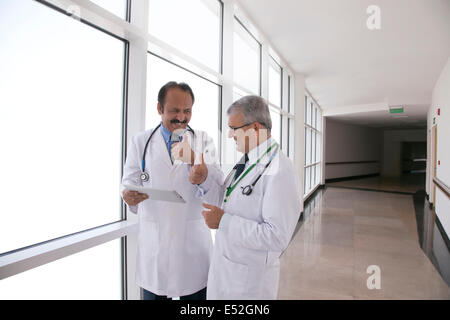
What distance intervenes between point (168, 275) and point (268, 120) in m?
0.95

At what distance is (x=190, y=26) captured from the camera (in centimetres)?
266

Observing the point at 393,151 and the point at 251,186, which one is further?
the point at 393,151

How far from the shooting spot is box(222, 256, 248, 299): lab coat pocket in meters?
1.25

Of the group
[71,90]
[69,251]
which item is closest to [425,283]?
[69,251]

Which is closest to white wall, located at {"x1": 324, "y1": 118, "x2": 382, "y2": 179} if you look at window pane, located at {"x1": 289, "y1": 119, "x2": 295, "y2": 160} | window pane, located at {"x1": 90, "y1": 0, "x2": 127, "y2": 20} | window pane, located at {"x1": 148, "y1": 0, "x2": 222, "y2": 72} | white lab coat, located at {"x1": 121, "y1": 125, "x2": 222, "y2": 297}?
window pane, located at {"x1": 289, "y1": 119, "x2": 295, "y2": 160}

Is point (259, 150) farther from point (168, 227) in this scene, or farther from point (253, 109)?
point (168, 227)

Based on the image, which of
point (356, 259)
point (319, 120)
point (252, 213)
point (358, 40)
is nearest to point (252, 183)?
point (252, 213)

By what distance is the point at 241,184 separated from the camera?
1.30m

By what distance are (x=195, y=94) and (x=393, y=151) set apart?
61.6ft

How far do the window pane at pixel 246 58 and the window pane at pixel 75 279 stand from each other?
2588 mm

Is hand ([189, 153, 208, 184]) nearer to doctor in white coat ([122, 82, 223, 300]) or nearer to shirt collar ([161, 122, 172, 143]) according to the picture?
doctor in white coat ([122, 82, 223, 300])

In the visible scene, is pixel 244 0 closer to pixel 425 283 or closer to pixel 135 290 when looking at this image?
pixel 135 290

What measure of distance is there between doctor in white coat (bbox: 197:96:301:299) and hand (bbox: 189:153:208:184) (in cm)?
15
